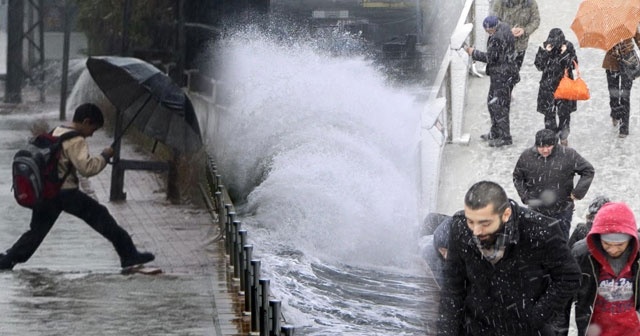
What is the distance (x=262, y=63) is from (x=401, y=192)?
2.96 meters

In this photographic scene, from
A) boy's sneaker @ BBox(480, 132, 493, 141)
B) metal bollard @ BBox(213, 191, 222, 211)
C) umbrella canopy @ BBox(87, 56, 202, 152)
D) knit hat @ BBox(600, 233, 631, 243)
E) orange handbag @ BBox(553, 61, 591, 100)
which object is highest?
umbrella canopy @ BBox(87, 56, 202, 152)

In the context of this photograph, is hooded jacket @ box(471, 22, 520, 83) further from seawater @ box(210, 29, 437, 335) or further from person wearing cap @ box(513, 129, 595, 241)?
person wearing cap @ box(513, 129, 595, 241)

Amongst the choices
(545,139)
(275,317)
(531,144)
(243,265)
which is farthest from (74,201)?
(531,144)

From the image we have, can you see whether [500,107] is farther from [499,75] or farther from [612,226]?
[612,226]

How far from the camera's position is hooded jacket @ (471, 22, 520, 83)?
14.7 metres

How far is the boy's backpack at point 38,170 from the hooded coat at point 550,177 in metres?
4.38

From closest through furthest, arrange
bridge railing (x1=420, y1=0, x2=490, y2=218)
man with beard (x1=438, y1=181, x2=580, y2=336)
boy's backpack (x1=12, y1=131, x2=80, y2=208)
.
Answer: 1. man with beard (x1=438, y1=181, x2=580, y2=336)
2. boy's backpack (x1=12, y1=131, x2=80, y2=208)
3. bridge railing (x1=420, y1=0, x2=490, y2=218)

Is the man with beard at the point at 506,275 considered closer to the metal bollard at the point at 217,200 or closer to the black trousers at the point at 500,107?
the metal bollard at the point at 217,200

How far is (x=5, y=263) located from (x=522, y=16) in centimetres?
981

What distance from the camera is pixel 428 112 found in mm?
13250

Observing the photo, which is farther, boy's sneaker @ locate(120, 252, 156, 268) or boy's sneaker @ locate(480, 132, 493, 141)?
boy's sneaker @ locate(480, 132, 493, 141)

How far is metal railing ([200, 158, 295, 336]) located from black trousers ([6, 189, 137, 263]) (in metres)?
0.59

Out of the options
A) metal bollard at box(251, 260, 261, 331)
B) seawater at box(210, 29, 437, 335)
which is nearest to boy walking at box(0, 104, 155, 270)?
metal bollard at box(251, 260, 261, 331)

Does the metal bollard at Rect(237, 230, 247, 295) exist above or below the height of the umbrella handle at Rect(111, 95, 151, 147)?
below
